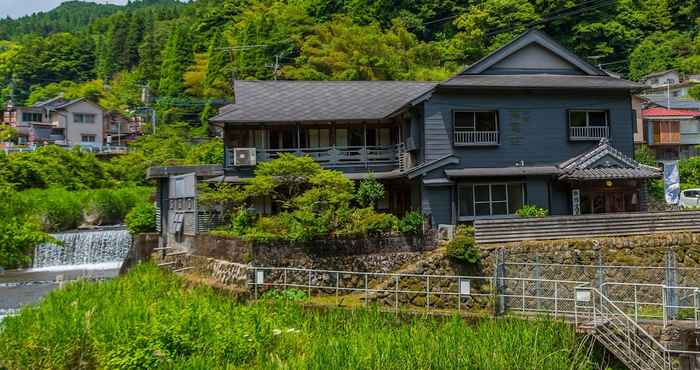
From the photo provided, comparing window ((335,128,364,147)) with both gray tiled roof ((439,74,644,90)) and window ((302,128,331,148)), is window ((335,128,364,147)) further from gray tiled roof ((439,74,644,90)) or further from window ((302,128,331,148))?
gray tiled roof ((439,74,644,90))

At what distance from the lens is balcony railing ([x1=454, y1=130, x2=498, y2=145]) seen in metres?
23.5

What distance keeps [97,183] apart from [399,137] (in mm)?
34928

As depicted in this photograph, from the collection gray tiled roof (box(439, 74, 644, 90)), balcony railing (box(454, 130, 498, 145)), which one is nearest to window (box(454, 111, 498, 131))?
balcony railing (box(454, 130, 498, 145))

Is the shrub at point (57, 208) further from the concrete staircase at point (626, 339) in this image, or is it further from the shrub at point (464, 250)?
the concrete staircase at point (626, 339)

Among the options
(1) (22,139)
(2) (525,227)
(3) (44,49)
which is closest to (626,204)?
(2) (525,227)

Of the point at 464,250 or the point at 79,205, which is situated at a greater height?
the point at 79,205

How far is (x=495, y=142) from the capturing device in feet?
77.6

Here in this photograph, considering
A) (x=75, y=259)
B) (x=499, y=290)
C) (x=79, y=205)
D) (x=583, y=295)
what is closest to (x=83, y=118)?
(x=79, y=205)

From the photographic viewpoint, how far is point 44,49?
102m

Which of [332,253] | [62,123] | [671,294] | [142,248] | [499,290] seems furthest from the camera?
[62,123]

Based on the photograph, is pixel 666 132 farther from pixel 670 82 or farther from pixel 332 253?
pixel 332 253

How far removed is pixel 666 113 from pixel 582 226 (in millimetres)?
30312

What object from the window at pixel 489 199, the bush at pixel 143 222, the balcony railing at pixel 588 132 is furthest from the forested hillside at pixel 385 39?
the window at pixel 489 199

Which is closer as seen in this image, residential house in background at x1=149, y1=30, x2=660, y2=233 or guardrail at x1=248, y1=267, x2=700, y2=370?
guardrail at x1=248, y1=267, x2=700, y2=370
